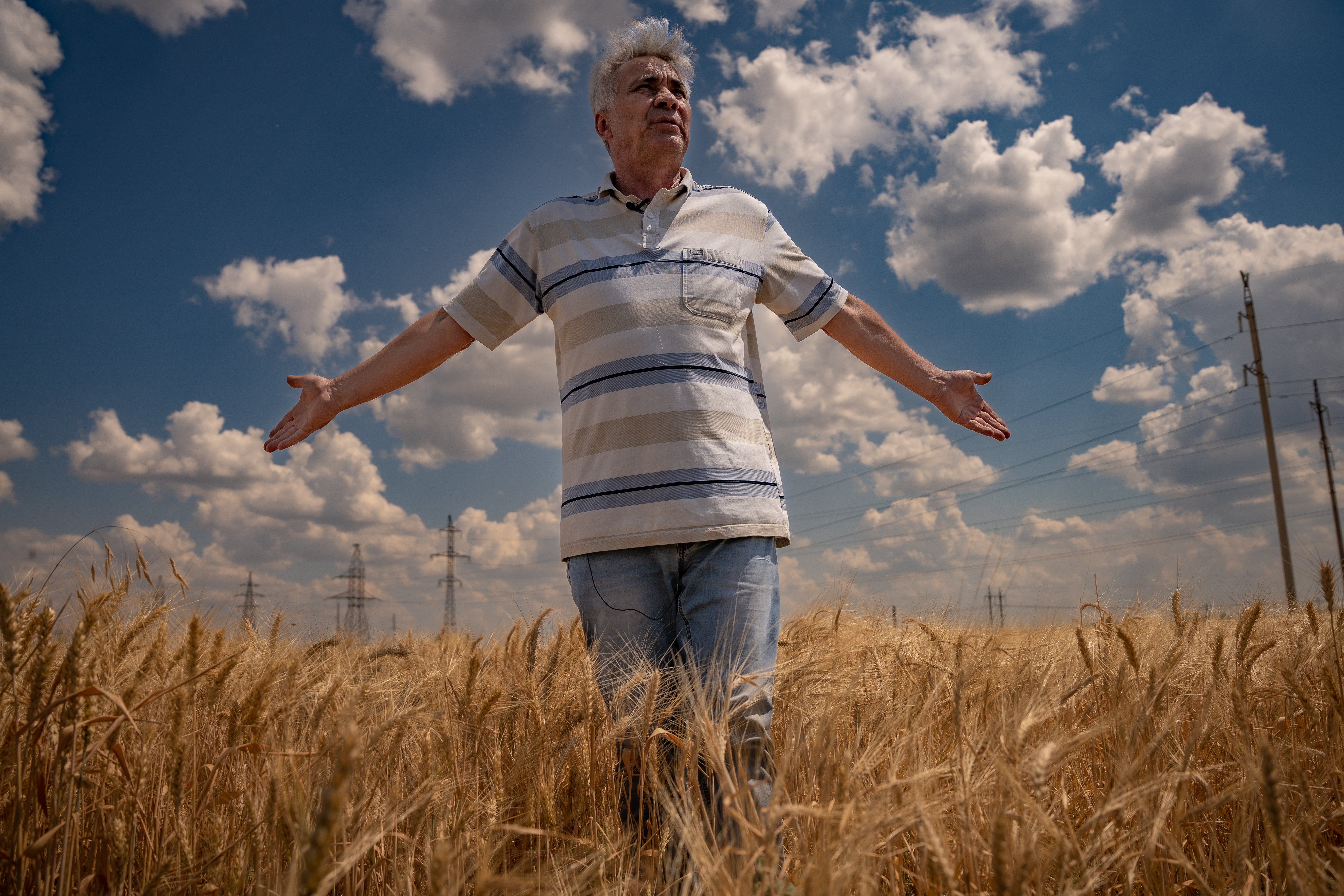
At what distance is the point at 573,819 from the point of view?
1.85 m

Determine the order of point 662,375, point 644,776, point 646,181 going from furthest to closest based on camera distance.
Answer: point 646,181
point 662,375
point 644,776

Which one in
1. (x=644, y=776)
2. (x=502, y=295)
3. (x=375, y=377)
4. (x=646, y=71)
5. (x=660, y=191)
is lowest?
(x=644, y=776)

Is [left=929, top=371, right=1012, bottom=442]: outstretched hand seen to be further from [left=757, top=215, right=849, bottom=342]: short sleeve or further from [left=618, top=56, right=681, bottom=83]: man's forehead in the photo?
[left=618, top=56, right=681, bottom=83]: man's forehead

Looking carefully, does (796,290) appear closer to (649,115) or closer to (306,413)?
(649,115)

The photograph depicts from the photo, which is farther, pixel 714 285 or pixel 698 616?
pixel 714 285

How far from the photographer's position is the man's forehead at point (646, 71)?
2381 mm

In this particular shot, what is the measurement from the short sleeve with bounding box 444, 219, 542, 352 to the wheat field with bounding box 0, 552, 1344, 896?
3.44 ft

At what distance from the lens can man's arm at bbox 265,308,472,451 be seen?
7.45 ft

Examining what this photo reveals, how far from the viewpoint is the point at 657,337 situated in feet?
6.60

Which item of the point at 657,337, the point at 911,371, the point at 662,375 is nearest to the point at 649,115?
the point at 657,337

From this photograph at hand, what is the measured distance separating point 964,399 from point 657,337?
1053mm

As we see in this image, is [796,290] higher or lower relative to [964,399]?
higher

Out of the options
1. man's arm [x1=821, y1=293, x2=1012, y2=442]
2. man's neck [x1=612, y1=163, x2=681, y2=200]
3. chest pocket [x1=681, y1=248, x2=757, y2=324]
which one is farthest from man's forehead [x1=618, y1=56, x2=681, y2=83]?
man's arm [x1=821, y1=293, x2=1012, y2=442]

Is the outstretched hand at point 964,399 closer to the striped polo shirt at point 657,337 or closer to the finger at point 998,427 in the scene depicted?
the finger at point 998,427
